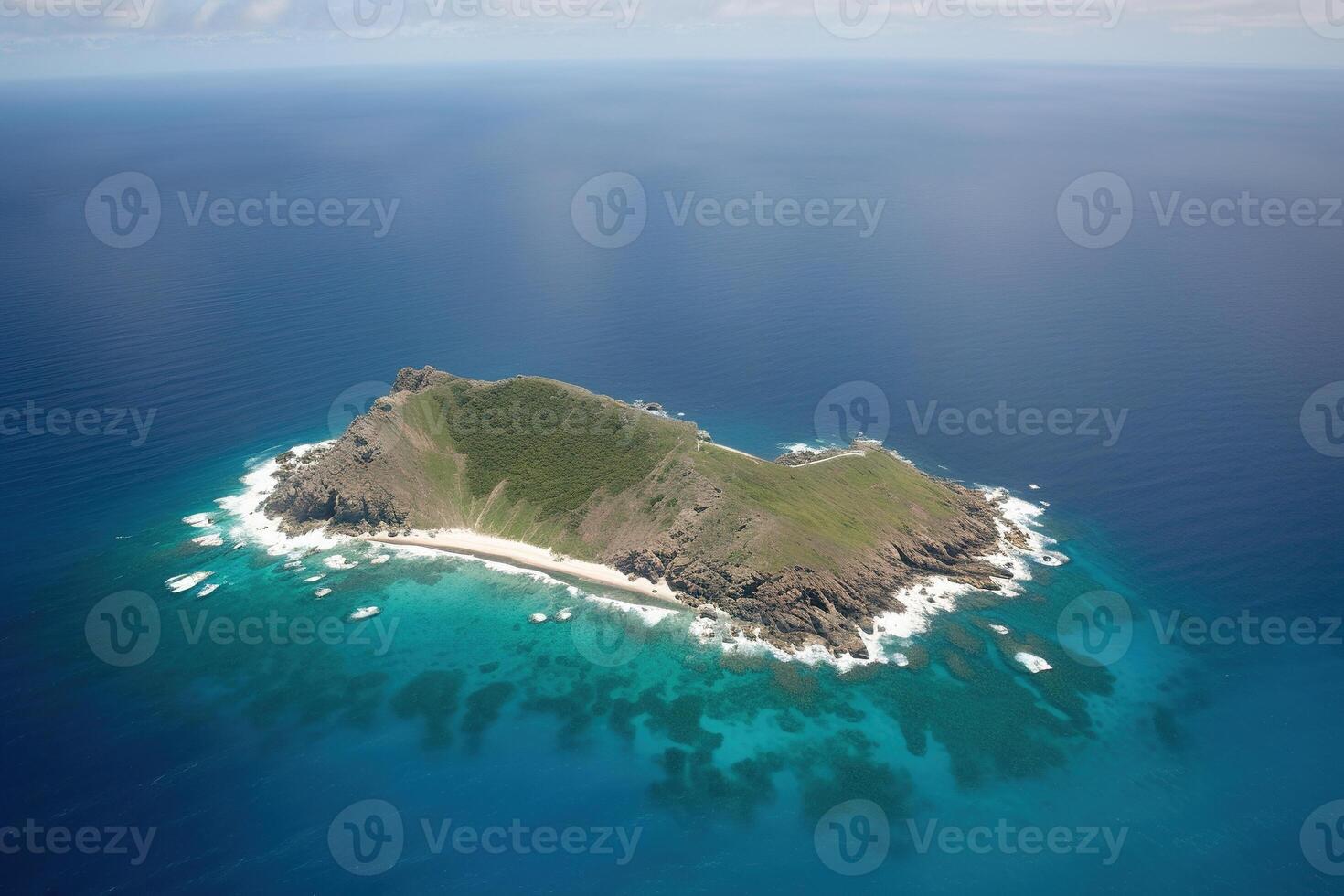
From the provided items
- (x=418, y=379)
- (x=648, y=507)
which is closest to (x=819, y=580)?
(x=648, y=507)

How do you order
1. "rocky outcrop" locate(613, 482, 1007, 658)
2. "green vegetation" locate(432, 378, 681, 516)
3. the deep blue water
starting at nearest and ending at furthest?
1. the deep blue water
2. "rocky outcrop" locate(613, 482, 1007, 658)
3. "green vegetation" locate(432, 378, 681, 516)

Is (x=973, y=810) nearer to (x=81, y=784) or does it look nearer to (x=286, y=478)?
(x=81, y=784)

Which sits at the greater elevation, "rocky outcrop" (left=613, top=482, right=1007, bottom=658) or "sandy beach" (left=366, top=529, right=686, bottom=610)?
"rocky outcrop" (left=613, top=482, right=1007, bottom=658)

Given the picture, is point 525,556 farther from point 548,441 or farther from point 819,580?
point 819,580

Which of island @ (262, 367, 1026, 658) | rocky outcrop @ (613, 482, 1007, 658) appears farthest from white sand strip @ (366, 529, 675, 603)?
rocky outcrop @ (613, 482, 1007, 658)

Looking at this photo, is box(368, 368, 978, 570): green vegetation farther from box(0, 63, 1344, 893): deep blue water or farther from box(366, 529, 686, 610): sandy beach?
box(0, 63, 1344, 893): deep blue water

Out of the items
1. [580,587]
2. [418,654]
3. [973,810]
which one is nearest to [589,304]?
[580,587]
